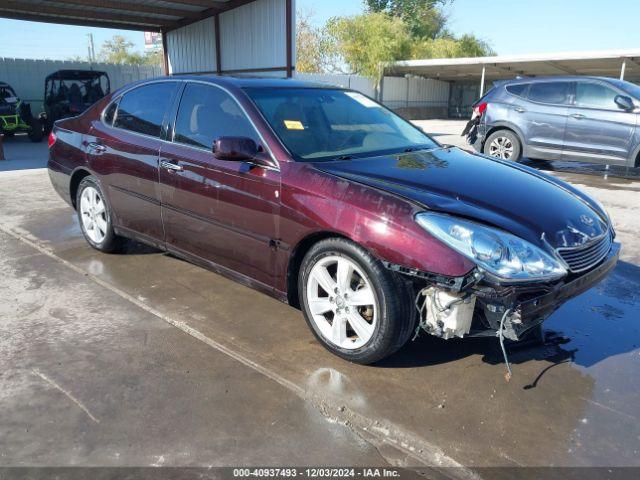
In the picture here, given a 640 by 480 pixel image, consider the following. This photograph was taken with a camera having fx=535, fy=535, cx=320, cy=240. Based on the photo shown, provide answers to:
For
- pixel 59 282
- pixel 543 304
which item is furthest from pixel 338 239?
pixel 59 282

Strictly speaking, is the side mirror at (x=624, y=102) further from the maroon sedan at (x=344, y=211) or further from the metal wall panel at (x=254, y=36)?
the metal wall panel at (x=254, y=36)

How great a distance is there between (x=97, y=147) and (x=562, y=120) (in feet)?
26.3

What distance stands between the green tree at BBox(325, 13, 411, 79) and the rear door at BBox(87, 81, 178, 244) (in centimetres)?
3075

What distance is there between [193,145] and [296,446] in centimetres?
233

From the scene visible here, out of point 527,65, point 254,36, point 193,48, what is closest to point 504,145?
point 254,36

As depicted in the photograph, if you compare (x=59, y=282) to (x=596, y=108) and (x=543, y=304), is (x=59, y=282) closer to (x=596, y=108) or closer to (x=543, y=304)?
(x=543, y=304)

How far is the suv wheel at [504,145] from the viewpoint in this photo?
10055 millimetres

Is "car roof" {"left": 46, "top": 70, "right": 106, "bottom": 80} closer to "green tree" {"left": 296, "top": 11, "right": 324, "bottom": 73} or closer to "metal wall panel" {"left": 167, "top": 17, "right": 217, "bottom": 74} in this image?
"metal wall panel" {"left": 167, "top": 17, "right": 217, "bottom": 74}

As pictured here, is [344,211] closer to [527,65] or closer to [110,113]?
[110,113]

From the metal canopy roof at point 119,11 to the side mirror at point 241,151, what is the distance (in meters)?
13.4

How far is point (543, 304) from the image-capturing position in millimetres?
2658

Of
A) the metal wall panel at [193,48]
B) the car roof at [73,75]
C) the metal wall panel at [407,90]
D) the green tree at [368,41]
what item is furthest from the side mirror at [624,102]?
the green tree at [368,41]

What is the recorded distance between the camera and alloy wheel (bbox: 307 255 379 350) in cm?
295

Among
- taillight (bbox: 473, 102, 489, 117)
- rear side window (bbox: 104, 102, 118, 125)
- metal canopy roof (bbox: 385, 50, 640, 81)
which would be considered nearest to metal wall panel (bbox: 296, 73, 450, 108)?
metal canopy roof (bbox: 385, 50, 640, 81)
